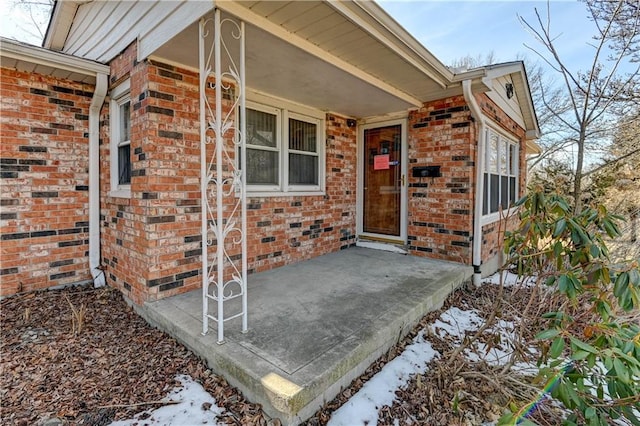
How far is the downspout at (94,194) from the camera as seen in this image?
13.1ft

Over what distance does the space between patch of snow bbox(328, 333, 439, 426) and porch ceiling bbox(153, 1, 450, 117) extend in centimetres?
291

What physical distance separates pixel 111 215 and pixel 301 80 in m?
2.94

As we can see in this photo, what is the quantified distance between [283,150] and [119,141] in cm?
214

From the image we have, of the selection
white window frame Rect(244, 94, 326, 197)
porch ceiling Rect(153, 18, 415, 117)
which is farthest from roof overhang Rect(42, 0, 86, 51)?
white window frame Rect(244, 94, 326, 197)

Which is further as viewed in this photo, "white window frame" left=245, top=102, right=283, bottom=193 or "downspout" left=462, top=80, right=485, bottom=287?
"downspout" left=462, top=80, right=485, bottom=287

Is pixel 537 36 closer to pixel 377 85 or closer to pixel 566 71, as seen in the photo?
pixel 566 71

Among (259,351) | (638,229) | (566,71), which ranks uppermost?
(566,71)

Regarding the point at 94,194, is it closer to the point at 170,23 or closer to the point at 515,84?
the point at 170,23

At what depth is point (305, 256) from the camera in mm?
4961

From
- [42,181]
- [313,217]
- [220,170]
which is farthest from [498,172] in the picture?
[42,181]

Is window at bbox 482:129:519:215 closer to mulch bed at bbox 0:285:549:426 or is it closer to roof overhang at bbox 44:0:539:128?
roof overhang at bbox 44:0:539:128

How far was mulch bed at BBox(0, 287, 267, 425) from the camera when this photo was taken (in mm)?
2002

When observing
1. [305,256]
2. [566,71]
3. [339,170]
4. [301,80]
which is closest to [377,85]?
[301,80]

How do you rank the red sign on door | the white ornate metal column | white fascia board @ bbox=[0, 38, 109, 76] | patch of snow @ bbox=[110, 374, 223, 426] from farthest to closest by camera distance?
the red sign on door < white fascia board @ bbox=[0, 38, 109, 76] < the white ornate metal column < patch of snow @ bbox=[110, 374, 223, 426]
